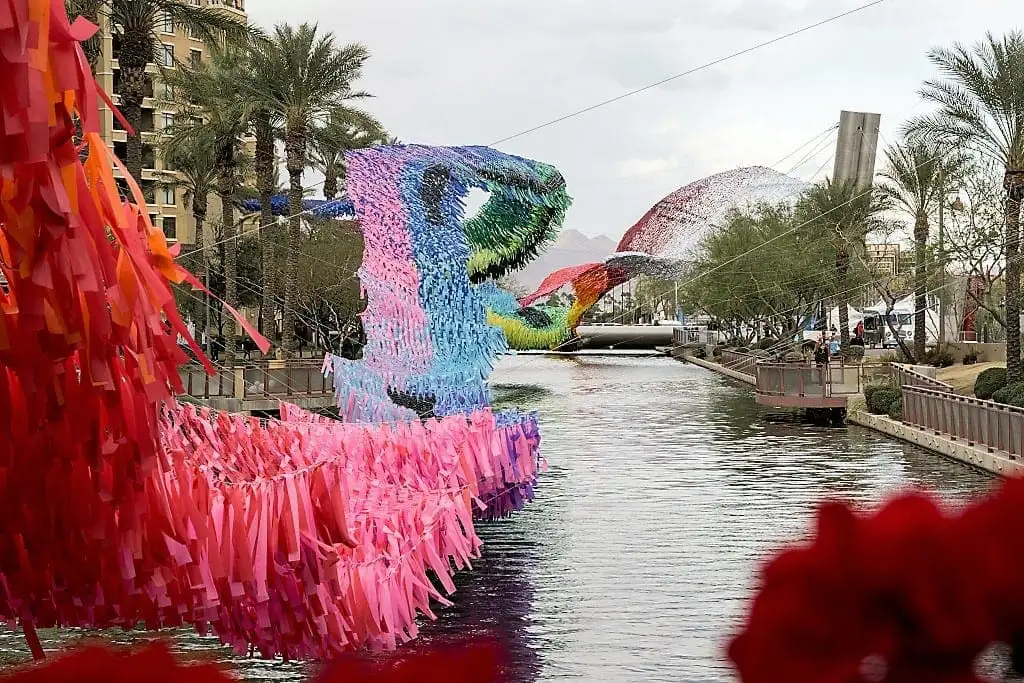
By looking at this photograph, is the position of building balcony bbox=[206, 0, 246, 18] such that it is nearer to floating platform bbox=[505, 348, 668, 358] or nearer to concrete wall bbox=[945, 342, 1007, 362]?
floating platform bbox=[505, 348, 668, 358]

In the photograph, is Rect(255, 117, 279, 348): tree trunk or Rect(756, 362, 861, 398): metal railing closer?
Rect(756, 362, 861, 398): metal railing

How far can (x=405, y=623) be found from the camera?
11578 mm

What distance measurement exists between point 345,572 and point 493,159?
1315cm

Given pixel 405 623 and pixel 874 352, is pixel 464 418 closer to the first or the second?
pixel 405 623

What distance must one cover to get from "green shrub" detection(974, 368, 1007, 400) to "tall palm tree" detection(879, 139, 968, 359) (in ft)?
22.1

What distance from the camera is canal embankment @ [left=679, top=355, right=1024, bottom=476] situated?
2162 centimetres

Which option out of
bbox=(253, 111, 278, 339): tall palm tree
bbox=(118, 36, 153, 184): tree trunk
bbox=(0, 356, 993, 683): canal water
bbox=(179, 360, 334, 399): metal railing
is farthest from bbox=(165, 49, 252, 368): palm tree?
bbox=(118, 36, 153, 184): tree trunk

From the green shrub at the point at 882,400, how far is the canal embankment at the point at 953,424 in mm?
250

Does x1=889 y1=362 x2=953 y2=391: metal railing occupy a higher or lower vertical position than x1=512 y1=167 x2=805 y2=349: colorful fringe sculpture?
lower

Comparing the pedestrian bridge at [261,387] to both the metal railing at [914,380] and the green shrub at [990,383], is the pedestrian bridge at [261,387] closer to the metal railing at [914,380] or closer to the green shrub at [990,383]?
the metal railing at [914,380]

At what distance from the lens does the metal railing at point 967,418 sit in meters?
21.4

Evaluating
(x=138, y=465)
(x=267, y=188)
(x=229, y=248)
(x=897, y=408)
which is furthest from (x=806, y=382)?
(x=138, y=465)

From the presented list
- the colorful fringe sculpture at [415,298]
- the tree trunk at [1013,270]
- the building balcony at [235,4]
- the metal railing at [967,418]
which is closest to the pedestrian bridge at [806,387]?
the tree trunk at [1013,270]

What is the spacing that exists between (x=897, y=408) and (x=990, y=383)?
257 cm
